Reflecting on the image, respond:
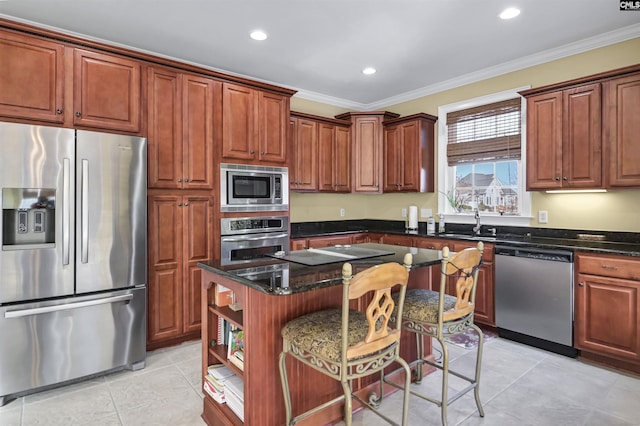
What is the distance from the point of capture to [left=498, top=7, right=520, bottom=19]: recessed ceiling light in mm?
2801

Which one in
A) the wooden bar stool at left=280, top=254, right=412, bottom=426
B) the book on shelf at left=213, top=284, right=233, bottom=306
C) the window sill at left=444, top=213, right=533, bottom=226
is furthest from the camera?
the window sill at left=444, top=213, right=533, bottom=226

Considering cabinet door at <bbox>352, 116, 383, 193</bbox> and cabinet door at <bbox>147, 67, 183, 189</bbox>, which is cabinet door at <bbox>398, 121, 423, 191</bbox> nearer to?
cabinet door at <bbox>352, 116, 383, 193</bbox>

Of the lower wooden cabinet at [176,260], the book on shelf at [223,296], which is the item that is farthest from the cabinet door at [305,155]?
the book on shelf at [223,296]

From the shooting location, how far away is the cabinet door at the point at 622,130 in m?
2.92

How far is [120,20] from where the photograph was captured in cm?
293

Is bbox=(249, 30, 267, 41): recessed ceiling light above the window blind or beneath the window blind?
above

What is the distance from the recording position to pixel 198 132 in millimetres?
3396

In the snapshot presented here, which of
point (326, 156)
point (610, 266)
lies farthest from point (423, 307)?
point (326, 156)

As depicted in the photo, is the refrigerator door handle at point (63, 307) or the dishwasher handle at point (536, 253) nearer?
the refrigerator door handle at point (63, 307)

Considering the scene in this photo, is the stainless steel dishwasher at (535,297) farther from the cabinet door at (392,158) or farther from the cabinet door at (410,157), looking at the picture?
the cabinet door at (392,158)

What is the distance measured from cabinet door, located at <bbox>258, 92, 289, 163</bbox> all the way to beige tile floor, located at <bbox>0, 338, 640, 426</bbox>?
86.1 inches

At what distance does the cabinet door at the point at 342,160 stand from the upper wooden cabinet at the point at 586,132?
7.31 ft

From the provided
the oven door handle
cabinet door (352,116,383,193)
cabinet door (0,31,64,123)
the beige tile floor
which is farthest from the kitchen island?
cabinet door (352,116,383,193)

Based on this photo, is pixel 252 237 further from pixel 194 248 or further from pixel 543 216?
pixel 543 216
